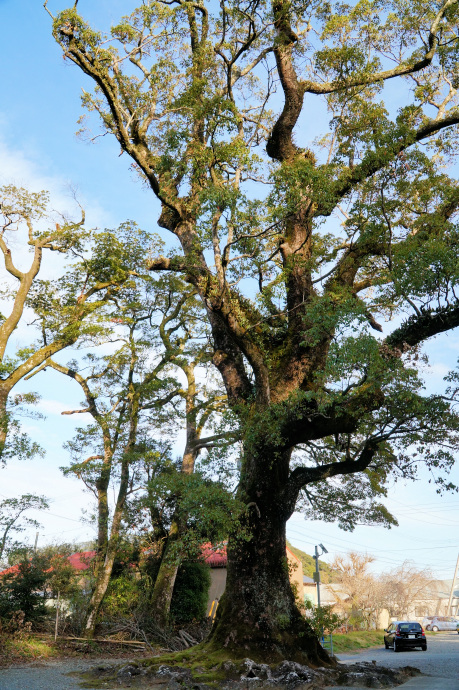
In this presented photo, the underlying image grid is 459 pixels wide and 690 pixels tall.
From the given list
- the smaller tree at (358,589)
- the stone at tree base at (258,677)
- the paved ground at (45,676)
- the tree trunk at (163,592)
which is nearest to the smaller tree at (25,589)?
the paved ground at (45,676)

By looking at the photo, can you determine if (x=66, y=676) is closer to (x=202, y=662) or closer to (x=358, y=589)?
(x=202, y=662)

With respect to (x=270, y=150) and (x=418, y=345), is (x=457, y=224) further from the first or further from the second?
(x=270, y=150)

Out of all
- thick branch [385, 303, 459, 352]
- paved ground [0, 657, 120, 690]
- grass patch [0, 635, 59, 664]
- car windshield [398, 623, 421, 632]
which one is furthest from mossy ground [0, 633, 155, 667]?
thick branch [385, 303, 459, 352]

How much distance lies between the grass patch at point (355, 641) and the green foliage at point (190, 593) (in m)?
6.24

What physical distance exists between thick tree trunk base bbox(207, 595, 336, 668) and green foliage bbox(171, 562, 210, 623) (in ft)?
32.1

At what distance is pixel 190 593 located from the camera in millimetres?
21906

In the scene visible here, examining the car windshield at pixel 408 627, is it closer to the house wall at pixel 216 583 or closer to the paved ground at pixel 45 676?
the house wall at pixel 216 583

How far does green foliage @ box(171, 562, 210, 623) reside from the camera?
70.9 feet

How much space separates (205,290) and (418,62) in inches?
328

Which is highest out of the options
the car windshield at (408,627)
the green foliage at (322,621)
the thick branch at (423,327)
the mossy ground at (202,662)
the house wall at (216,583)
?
the thick branch at (423,327)

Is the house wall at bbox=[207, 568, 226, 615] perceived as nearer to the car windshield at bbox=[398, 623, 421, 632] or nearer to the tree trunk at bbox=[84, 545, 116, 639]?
the car windshield at bbox=[398, 623, 421, 632]

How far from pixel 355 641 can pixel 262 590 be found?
19.4 m

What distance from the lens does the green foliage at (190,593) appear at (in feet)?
70.9

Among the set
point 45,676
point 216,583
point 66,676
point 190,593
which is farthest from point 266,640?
point 216,583
